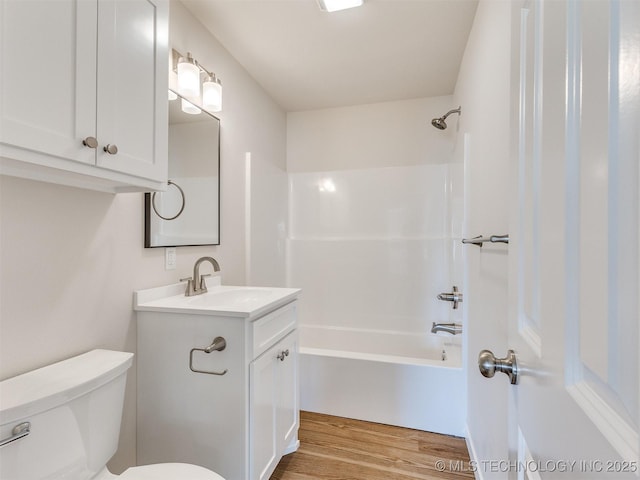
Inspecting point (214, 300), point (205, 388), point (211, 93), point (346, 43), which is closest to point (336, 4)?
point (346, 43)

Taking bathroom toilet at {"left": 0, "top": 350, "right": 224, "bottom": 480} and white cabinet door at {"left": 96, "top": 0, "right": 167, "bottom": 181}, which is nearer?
bathroom toilet at {"left": 0, "top": 350, "right": 224, "bottom": 480}

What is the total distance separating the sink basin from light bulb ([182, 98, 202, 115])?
37.1 inches

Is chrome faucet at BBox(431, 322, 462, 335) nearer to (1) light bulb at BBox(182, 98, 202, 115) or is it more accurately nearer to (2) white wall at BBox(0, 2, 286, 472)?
(2) white wall at BBox(0, 2, 286, 472)

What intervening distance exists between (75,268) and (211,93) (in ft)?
3.75

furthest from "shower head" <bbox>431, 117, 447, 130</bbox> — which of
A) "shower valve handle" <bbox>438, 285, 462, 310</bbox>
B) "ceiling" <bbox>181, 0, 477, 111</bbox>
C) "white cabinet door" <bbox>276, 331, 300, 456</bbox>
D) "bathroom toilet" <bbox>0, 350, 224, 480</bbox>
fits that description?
"bathroom toilet" <bbox>0, 350, 224, 480</bbox>

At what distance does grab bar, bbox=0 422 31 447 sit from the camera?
0.73 meters

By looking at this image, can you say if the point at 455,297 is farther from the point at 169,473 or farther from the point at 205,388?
the point at 169,473

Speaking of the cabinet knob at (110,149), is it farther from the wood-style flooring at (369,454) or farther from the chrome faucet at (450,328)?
the chrome faucet at (450,328)

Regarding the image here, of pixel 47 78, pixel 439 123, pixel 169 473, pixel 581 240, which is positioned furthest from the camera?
pixel 439 123

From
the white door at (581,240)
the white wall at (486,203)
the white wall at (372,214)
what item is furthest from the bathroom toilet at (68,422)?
the white wall at (372,214)

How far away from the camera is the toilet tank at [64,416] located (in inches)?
29.9

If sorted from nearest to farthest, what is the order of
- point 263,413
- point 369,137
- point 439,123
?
1. point 263,413
2. point 439,123
3. point 369,137

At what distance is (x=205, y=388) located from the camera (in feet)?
4.16

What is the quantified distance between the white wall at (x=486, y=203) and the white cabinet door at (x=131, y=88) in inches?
51.7
